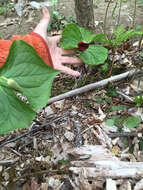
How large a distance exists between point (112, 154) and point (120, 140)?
4.5 inches

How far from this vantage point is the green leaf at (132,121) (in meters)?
1.06

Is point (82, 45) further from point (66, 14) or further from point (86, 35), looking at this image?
point (66, 14)

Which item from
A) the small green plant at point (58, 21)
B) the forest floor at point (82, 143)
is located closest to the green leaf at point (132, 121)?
the forest floor at point (82, 143)

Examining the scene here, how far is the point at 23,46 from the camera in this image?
2.78 feet

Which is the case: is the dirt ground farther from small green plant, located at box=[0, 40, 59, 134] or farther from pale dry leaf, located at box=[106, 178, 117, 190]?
pale dry leaf, located at box=[106, 178, 117, 190]

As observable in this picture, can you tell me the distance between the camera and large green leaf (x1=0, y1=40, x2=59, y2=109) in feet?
2.75

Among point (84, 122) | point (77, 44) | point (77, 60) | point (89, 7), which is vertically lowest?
point (84, 122)

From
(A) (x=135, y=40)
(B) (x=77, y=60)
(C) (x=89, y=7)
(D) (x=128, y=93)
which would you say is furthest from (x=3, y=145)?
(A) (x=135, y=40)

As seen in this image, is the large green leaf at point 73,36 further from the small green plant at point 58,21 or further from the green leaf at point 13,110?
the small green plant at point 58,21

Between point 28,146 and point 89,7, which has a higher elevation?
point 89,7

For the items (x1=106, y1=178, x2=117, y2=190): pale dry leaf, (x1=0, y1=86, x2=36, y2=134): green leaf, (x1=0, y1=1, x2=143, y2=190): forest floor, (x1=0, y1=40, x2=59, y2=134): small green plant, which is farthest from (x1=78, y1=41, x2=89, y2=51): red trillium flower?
Answer: (x1=106, y1=178, x2=117, y2=190): pale dry leaf

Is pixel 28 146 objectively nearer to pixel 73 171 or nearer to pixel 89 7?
pixel 73 171

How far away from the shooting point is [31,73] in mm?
852

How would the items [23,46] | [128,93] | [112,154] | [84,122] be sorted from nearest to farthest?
[23,46] < [112,154] < [84,122] < [128,93]
